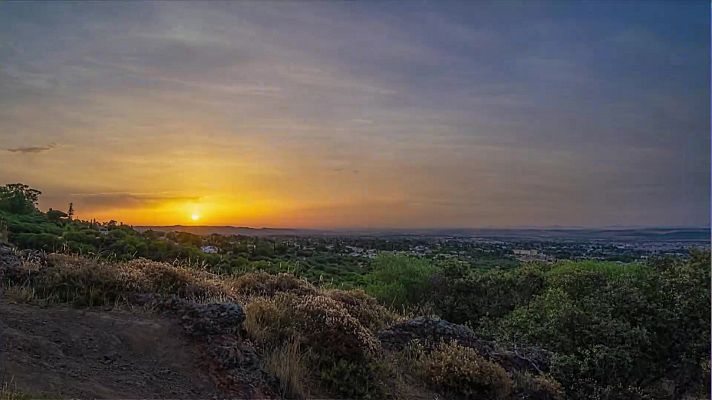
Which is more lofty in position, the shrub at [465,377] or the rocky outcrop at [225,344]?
the rocky outcrop at [225,344]

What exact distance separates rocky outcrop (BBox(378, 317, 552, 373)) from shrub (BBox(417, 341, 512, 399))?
0.81 meters

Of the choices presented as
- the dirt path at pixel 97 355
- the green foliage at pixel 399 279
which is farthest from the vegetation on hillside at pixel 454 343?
the green foliage at pixel 399 279

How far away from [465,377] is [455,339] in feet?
4.89

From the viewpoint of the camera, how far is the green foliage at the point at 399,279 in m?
21.7

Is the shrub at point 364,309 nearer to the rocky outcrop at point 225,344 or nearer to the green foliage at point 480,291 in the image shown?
the rocky outcrop at point 225,344

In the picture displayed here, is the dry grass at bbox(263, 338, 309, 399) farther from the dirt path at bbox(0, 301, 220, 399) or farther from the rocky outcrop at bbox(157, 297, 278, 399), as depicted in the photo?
the dirt path at bbox(0, 301, 220, 399)

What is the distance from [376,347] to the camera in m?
9.05

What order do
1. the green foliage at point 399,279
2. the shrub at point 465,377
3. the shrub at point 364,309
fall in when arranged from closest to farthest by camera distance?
1. the shrub at point 465,377
2. the shrub at point 364,309
3. the green foliage at point 399,279

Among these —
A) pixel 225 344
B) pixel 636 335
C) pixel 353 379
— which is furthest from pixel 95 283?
pixel 636 335

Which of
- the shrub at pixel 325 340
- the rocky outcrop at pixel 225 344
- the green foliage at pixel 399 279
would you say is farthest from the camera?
the green foliage at pixel 399 279

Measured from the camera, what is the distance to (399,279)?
923 inches

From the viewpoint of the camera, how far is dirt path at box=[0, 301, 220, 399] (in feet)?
19.9

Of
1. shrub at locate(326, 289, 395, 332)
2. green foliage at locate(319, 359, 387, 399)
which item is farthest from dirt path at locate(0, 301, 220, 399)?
shrub at locate(326, 289, 395, 332)

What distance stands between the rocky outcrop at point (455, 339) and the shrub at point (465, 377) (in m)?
0.81
